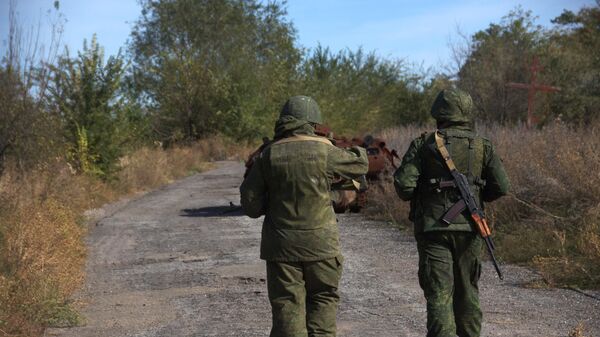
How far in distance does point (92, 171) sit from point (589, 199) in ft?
45.0

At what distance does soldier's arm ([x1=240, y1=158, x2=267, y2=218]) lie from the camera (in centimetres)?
534

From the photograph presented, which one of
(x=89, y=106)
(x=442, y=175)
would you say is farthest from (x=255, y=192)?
(x=89, y=106)

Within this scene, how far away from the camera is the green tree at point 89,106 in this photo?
861 inches

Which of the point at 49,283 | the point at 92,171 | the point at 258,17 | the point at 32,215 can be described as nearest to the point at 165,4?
the point at 258,17

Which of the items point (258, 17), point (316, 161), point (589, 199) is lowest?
point (589, 199)

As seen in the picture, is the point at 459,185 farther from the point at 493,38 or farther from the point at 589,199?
the point at 493,38

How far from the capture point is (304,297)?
518cm

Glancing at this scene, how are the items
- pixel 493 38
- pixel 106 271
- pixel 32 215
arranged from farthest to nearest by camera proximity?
1. pixel 493 38
2. pixel 32 215
3. pixel 106 271

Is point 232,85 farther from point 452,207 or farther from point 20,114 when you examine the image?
point 452,207

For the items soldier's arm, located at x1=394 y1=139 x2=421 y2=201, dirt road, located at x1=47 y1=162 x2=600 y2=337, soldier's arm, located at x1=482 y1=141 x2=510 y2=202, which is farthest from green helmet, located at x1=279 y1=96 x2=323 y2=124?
dirt road, located at x1=47 y1=162 x2=600 y2=337

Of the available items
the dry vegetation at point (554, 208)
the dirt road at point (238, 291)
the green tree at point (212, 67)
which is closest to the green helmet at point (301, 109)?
the dirt road at point (238, 291)

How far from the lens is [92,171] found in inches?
850

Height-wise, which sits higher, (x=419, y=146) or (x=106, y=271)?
(x=419, y=146)

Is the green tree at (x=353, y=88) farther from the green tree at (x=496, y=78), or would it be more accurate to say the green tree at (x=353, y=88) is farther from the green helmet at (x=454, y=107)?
the green helmet at (x=454, y=107)
